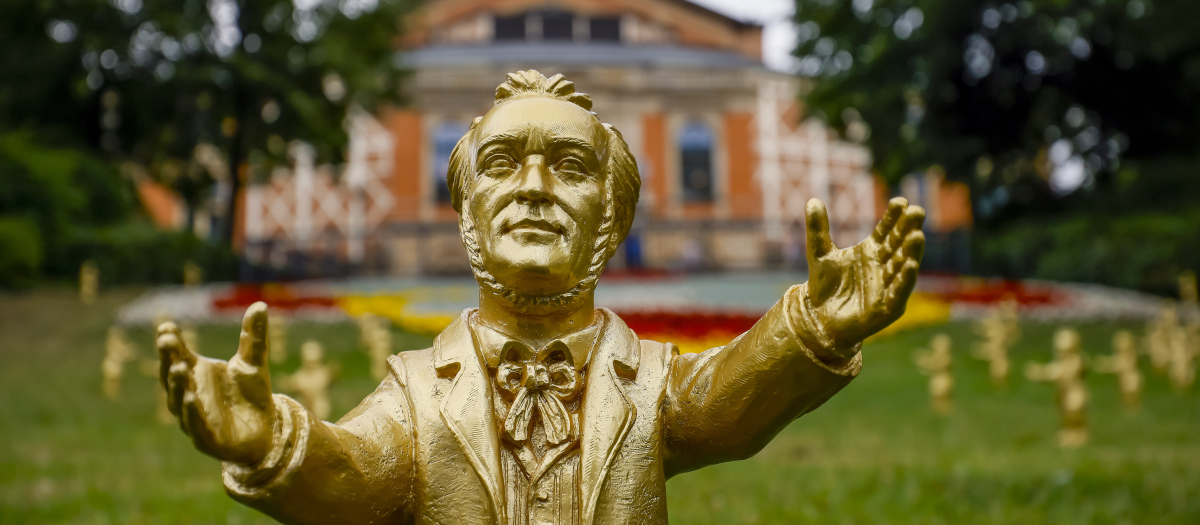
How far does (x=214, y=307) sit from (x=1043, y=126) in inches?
551

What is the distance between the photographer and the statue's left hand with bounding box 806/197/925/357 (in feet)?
4.64

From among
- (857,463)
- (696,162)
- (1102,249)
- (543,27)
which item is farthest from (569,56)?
(857,463)

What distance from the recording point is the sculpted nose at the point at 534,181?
1649 mm

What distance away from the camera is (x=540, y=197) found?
5.43 ft

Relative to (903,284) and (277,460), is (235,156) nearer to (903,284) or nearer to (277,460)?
(277,460)

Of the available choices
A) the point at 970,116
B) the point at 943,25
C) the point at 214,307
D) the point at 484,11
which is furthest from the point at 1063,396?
the point at 484,11

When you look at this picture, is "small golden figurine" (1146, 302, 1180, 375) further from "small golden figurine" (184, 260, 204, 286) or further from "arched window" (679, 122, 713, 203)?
"arched window" (679, 122, 713, 203)

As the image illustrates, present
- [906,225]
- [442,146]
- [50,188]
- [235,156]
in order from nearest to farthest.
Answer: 1. [906,225]
2. [50,188]
3. [235,156]
4. [442,146]

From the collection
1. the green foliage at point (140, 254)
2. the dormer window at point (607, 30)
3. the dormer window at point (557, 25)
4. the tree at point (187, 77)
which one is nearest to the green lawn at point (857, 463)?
the green foliage at point (140, 254)

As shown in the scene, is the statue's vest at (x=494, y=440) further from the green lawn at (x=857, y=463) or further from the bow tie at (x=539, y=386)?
the green lawn at (x=857, y=463)

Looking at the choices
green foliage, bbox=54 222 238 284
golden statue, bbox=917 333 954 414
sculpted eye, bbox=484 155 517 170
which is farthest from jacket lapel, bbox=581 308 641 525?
green foliage, bbox=54 222 238 284

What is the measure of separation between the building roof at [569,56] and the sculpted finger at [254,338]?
25.8 metres

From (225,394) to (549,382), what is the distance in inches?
22.9

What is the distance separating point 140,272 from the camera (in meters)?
15.5
